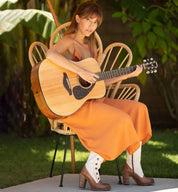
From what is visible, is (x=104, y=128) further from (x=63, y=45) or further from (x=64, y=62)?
(x=63, y=45)

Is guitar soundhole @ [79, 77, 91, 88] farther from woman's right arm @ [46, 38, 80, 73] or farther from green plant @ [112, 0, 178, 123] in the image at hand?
green plant @ [112, 0, 178, 123]

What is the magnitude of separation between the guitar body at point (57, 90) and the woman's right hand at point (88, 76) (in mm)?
48

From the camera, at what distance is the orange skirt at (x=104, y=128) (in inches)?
102

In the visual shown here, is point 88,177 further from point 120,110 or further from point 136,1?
point 136,1

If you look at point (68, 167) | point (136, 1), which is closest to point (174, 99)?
point (136, 1)

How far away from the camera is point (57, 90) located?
2.70 metres

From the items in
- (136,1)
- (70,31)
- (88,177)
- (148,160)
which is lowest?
(148,160)

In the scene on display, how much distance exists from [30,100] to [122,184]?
96.5 inches

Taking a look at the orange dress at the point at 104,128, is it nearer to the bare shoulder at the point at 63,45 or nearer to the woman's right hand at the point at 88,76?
the woman's right hand at the point at 88,76

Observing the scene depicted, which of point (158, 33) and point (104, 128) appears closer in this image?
point (104, 128)

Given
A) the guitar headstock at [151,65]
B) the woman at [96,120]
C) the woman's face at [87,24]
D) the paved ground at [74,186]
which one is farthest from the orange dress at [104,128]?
the woman's face at [87,24]

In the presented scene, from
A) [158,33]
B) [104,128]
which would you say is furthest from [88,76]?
[158,33]

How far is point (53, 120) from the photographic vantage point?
2896mm

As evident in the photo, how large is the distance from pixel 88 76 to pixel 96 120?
29cm
